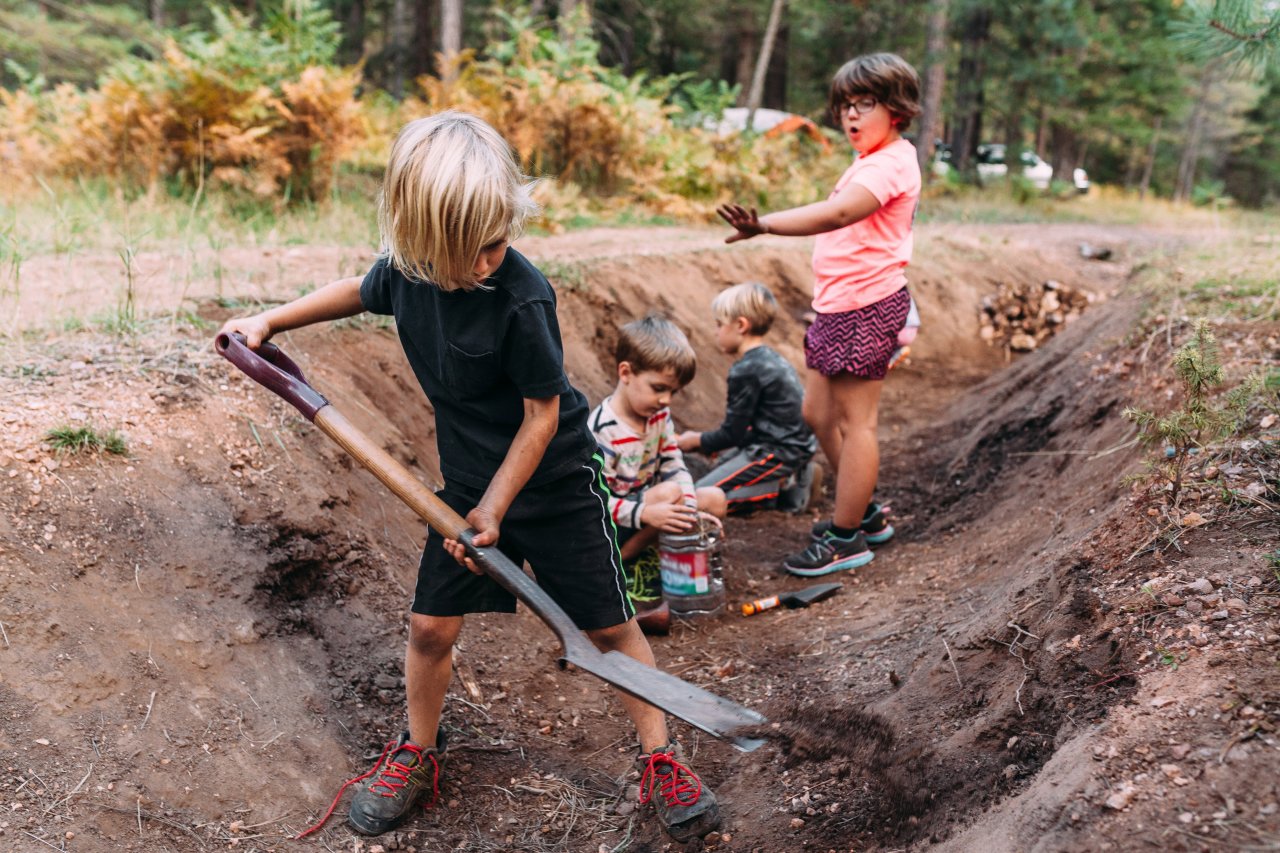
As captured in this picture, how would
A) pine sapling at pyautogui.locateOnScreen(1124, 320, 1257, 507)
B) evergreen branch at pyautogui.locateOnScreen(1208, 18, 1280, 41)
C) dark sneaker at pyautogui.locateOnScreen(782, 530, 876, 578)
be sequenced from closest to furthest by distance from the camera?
pine sapling at pyautogui.locateOnScreen(1124, 320, 1257, 507)
evergreen branch at pyautogui.locateOnScreen(1208, 18, 1280, 41)
dark sneaker at pyautogui.locateOnScreen(782, 530, 876, 578)

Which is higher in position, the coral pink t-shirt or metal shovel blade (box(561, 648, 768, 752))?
the coral pink t-shirt

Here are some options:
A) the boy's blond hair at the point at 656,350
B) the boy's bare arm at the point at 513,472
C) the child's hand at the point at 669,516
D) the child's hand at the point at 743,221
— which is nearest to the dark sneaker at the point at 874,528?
the child's hand at the point at 669,516

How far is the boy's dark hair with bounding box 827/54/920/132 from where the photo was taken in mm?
3789

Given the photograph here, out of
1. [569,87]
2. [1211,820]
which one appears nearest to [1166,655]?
[1211,820]

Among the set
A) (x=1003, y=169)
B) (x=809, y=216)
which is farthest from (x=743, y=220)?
(x=1003, y=169)

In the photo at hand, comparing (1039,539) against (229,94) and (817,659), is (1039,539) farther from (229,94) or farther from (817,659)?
(229,94)

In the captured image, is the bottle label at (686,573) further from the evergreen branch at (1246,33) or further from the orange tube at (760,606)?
the evergreen branch at (1246,33)

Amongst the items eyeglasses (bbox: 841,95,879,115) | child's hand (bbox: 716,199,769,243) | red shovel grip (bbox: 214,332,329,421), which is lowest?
red shovel grip (bbox: 214,332,329,421)

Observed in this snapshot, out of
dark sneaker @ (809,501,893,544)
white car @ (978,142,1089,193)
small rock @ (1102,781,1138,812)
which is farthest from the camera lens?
white car @ (978,142,1089,193)

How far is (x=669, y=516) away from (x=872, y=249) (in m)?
1.40

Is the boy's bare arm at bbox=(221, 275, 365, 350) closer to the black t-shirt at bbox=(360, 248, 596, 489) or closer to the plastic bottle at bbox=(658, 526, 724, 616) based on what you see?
the black t-shirt at bbox=(360, 248, 596, 489)

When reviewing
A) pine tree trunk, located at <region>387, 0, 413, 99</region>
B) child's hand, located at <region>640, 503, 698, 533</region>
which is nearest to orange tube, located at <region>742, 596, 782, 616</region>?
child's hand, located at <region>640, 503, 698, 533</region>

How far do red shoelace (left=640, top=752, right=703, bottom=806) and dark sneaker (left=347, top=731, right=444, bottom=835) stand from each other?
61 cm

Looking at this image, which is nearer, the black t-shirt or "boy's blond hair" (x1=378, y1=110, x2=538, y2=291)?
"boy's blond hair" (x1=378, y1=110, x2=538, y2=291)
